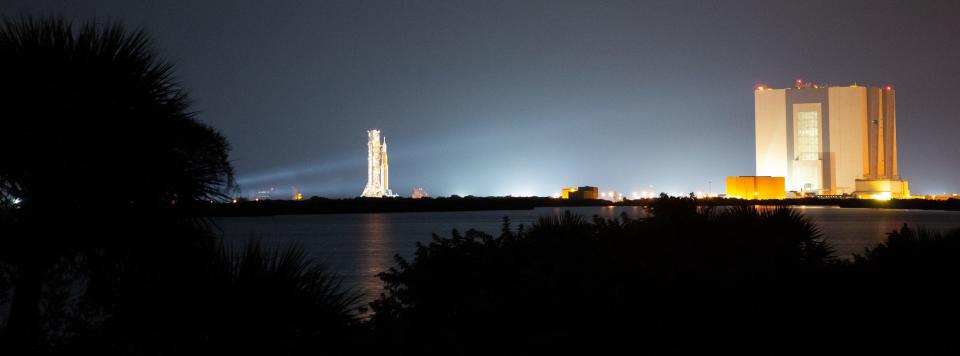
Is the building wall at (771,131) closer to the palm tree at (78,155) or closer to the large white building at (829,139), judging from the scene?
the large white building at (829,139)

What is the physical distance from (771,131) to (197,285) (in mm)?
99849

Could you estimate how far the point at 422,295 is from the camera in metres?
12.0

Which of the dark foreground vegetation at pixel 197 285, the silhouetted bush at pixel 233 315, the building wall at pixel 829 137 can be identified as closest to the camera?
the silhouetted bush at pixel 233 315

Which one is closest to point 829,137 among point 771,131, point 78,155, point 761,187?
point 771,131

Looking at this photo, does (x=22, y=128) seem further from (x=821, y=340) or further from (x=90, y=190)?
(x=821, y=340)

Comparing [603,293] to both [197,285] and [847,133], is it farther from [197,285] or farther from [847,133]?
[847,133]

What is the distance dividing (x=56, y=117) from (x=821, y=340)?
5.47 metres

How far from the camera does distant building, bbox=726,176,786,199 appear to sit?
3826 inches

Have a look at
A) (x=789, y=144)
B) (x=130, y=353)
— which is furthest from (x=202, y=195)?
(x=789, y=144)

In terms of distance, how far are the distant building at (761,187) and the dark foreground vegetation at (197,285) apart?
91.6m

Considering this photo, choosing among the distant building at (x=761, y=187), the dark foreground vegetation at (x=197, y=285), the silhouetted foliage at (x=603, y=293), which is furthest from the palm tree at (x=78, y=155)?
the distant building at (x=761, y=187)

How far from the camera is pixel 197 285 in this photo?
602 centimetres

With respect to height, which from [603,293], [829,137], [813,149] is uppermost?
[829,137]

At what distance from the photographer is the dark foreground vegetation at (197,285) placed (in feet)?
19.6
